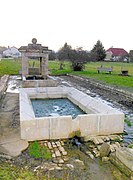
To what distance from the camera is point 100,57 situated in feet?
151

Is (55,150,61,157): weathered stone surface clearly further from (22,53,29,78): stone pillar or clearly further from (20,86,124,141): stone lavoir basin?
(22,53,29,78): stone pillar

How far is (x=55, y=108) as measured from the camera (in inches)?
390

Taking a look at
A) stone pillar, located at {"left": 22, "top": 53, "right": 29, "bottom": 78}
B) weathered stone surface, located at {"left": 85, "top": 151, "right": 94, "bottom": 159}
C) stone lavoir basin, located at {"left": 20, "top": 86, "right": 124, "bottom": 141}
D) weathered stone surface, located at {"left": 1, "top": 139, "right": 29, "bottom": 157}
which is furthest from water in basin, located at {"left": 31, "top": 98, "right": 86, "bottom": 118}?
stone pillar, located at {"left": 22, "top": 53, "right": 29, "bottom": 78}

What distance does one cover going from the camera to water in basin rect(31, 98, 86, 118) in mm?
8938

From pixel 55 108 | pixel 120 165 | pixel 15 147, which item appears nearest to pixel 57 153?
pixel 15 147

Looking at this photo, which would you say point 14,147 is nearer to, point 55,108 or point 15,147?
point 15,147

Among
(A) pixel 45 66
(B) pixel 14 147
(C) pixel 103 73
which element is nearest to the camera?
(B) pixel 14 147

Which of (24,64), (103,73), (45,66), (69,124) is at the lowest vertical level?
(69,124)

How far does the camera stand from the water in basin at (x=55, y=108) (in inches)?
352

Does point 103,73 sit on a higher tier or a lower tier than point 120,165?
higher

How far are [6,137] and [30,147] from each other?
0.89 meters

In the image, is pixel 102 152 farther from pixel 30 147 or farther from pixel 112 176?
pixel 30 147

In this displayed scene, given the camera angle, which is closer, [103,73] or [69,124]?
[69,124]

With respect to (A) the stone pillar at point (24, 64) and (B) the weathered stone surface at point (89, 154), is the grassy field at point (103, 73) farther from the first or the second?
(B) the weathered stone surface at point (89, 154)
